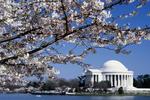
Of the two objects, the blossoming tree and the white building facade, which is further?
the white building facade

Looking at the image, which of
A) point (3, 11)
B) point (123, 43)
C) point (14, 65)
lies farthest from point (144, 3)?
point (14, 65)

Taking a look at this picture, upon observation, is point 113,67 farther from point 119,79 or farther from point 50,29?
point 50,29

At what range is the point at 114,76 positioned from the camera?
184 meters

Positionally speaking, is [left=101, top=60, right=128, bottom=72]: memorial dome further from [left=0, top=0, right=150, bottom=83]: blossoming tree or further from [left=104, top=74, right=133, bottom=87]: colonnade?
[left=0, top=0, right=150, bottom=83]: blossoming tree

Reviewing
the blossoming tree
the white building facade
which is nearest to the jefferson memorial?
the white building facade

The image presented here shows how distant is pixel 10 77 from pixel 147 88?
183642 millimetres

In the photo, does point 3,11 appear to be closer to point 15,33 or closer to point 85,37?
point 15,33

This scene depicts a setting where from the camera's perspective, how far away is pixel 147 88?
628 ft

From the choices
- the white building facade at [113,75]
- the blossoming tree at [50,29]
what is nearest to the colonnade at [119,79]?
the white building facade at [113,75]

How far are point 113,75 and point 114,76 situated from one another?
87 centimetres

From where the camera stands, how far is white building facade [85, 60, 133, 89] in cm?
18138

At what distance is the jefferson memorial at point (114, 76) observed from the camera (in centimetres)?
18125

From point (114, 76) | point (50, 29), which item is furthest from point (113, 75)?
point (50, 29)

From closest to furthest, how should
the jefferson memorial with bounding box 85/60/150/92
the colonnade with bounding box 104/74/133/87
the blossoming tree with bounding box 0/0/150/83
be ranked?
the blossoming tree with bounding box 0/0/150/83, the jefferson memorial with bounding box 85/60/150/92, the colonnade with bounding box 104/74/133/87
